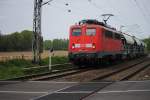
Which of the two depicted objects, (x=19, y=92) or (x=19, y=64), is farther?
(x=19, y=64)

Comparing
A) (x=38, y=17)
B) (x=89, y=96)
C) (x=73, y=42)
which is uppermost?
(x=38, y=17)

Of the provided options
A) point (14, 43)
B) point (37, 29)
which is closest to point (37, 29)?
point (37, 29)

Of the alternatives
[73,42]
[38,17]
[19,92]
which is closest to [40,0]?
[38,17]

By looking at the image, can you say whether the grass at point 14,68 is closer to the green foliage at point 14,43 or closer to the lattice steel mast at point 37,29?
the lattice steel mast at point 37,29

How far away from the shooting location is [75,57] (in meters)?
28.7

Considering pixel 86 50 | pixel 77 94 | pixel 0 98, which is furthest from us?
pixel 86 50

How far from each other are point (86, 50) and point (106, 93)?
15.9m

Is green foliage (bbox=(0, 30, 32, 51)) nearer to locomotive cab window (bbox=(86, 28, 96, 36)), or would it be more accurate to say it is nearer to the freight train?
the freight train

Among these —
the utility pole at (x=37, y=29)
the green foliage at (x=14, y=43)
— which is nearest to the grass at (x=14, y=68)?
the utility pole at (x=37, y=29)

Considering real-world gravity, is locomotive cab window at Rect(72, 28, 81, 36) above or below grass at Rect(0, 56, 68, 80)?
above

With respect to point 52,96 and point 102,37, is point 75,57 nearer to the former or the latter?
point 102,37

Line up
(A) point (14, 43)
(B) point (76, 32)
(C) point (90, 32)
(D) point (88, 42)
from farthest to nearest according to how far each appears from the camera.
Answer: (A) point (14, 43), (B) point (76, 32), (C) point (90, 32), (D) point (88, 42)

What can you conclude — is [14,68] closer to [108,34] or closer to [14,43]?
[108,34]

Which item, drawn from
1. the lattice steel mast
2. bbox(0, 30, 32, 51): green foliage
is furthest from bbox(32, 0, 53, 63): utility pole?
bbox(0, 30, 32, 51): green foliage
